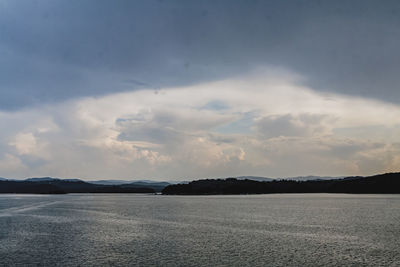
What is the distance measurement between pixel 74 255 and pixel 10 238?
19222mm

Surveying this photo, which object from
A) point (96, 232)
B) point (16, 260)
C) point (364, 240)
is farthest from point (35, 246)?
point (364, 240)

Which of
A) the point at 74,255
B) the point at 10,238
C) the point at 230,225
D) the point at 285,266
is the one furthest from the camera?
the point at 230,225

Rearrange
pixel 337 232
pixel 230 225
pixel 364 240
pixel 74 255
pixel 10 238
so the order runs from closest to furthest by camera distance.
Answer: pixel 74 255 < pixel 364 240 < pixel 10 238 < pixel 337 232 < pixel 230 225

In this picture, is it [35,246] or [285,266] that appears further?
[35,246]

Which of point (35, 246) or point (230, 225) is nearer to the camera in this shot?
point (35, 246)

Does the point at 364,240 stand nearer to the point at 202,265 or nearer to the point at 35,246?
the point at 202,265

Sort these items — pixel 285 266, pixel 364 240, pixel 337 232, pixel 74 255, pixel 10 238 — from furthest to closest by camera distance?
pixel 337 232 → pixel 10 238 → pixel 364 240 → pixel 74 255 → pixel 285 266

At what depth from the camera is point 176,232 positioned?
60562 mm

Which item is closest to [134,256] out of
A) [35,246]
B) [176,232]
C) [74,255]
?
[74,255]

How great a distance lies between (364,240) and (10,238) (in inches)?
2007

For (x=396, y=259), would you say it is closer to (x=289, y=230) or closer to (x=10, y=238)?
(x=289, y=230)

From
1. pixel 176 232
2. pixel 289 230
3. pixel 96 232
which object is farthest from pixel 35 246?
pixel 289 230

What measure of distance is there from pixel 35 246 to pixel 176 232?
72.4ft

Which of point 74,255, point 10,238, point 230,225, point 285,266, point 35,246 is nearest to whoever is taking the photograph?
Result: point 285,266
